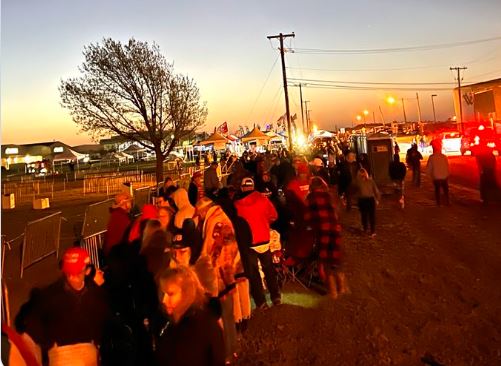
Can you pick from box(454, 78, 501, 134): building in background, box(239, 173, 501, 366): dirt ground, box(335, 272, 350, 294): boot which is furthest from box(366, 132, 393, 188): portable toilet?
box(454, 78, 501, 134): building in background

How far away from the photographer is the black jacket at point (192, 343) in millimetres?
2818

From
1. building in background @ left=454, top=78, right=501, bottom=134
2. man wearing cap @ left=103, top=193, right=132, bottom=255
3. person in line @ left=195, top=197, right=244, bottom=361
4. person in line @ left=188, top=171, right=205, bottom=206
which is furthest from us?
building in background @ left=454, top=78, right=501, bottom=134

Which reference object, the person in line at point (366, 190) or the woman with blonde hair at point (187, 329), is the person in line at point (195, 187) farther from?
the woman with blonde hair at point (187, 329)

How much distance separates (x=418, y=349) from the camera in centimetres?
468

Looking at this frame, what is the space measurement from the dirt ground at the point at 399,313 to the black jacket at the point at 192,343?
6.41 ft

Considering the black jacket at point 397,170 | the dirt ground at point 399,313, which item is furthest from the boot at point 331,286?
the black jacket at point 397,170

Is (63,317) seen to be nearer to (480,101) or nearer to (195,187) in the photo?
(195,187)

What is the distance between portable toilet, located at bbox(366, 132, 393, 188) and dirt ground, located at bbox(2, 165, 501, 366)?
21.7 feet

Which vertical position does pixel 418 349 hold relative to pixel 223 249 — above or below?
below

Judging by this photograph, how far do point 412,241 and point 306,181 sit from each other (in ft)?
9.12

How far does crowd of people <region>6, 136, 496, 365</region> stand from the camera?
2.99m

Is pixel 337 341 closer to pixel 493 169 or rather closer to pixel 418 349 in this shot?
pixel 418 349

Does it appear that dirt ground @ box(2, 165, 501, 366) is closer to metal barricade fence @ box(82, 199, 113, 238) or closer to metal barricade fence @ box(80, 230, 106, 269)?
metal barricade fence @ box(80, 230, 106, 269)

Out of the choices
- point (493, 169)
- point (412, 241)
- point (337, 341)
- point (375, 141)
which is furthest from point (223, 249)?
point (375, 141)
